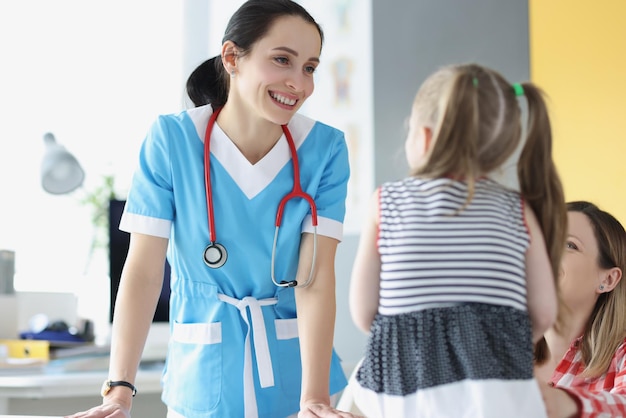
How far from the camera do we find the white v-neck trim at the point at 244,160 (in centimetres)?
150

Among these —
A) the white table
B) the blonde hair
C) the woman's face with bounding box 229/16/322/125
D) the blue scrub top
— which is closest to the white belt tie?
the blue scrub top

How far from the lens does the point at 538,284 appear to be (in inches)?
38.5

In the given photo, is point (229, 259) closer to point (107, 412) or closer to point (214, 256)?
point (214, 256)

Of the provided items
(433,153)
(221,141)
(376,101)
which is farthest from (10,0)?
(433,153)

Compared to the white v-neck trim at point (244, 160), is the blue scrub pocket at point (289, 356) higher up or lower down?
lower down

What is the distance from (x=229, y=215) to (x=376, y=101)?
7.20 ft

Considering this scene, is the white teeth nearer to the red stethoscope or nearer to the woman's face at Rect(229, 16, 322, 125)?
the woman's face at Rect(229, 16, 322, 125)

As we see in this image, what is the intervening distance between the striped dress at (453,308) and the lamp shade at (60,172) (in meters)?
2.51

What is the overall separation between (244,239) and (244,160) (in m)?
0.15

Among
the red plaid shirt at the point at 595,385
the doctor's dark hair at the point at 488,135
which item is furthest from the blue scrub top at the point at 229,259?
the doctor's dark hair at the point at 488,135

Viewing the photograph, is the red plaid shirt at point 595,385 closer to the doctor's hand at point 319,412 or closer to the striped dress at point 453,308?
the striped dress at point 453,308

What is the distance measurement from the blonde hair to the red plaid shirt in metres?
0.02

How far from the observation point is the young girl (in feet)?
3.09

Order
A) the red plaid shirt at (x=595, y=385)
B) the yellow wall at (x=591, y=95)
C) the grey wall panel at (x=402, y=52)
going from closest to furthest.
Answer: the red plaid shirt at (x=595, y=385)
the yellow wall at (x=591, y=95)
the grey wall panel at (x=402, y=52)
